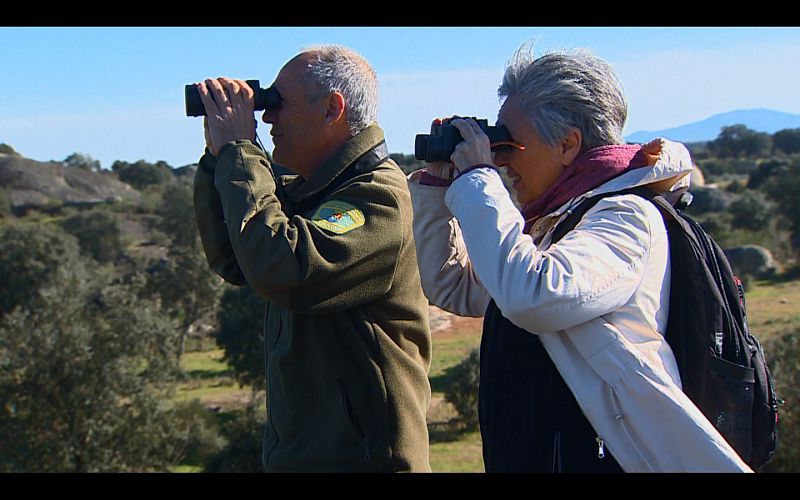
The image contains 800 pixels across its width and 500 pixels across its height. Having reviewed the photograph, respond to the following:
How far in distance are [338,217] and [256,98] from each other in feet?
1.60

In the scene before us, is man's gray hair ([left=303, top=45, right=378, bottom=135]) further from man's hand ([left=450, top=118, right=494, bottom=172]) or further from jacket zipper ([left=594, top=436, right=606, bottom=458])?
jacket zipper ([left=594, top=436, right=606, bottom=458])

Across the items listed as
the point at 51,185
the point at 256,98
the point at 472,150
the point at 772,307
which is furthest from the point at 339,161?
the point at 51,185

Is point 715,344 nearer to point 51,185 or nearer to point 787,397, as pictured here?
point 787,397

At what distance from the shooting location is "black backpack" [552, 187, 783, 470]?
2162mm

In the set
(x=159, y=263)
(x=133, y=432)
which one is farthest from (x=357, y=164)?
(x=159, y=263)

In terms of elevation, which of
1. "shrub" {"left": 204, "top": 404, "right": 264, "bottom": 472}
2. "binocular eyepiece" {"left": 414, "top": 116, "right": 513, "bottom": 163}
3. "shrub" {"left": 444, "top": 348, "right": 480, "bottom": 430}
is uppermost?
"binocular eyepiece" {"left": 414, "top": 116, "right": 513, "bottom": 163}

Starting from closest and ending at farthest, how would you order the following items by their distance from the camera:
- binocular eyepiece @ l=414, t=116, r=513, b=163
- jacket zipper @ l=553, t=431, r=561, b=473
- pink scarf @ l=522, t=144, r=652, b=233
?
jacket zipper @ l=553, t=431, r=561, b=473 → pink scarf @ l=522, t=144, r=652, b=233 → binocular eyepiece @ l=414, t=116, r=513, b=163

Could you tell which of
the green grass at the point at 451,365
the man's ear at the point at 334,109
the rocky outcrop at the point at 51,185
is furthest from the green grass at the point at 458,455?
the rocky outcrop at the point at 51,185

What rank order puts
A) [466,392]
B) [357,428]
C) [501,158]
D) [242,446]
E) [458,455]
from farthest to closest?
[466,392] < [242,446] < [458,455] < [357,428] < [501,158]

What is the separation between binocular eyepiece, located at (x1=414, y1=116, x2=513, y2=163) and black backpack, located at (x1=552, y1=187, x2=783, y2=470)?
1.10ft

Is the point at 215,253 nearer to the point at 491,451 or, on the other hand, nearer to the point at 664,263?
the point at 491,451

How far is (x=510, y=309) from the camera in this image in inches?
84.6

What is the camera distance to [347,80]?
2881 millimetres

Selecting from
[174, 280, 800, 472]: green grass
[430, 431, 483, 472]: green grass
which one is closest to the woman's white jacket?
[430, 431, 483, 472]: green grass
